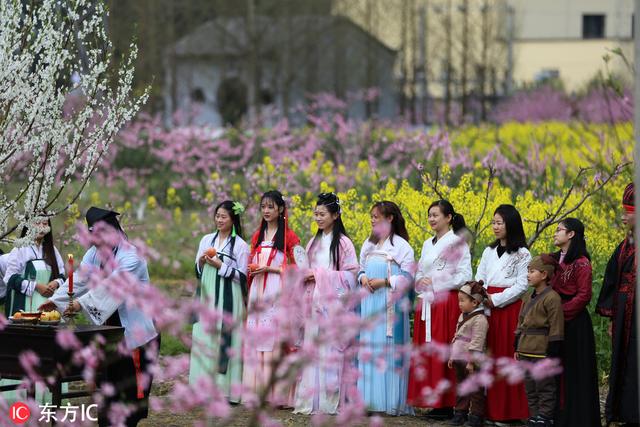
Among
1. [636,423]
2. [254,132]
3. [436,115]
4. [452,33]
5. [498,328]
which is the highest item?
[452,33]

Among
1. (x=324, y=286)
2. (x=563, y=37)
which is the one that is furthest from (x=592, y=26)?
(x=324, y=286)

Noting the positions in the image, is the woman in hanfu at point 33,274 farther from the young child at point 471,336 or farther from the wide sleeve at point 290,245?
the young child at point 471,336

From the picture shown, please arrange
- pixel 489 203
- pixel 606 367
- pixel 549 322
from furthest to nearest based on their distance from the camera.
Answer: pixel 489 203
pixel 606 367
pixel 549 322

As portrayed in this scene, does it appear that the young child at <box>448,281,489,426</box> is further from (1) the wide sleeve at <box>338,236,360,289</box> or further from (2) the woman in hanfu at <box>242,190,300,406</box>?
(2) the woman in hanfu at <box>242,190,300,406</box>

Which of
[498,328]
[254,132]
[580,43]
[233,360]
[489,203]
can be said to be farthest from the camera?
[580,43]

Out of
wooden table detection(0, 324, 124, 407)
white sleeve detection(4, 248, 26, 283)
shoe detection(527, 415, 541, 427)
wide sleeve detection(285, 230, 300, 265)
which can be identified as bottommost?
shoe detection(527, 415, 541, 427)

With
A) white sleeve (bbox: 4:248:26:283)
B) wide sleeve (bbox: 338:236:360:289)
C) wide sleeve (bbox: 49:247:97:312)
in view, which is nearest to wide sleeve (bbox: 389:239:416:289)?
wide sleeve (bbox: 338:236:360:289)

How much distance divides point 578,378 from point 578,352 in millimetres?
182

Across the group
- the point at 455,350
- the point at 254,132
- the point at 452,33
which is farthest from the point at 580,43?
the point at 455,350

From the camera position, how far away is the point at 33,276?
8594 mm

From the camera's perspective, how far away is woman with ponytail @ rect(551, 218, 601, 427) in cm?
820

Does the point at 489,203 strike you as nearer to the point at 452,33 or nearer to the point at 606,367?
the point at 606,367

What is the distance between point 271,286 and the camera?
923 cm

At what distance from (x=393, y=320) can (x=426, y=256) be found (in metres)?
0.54
